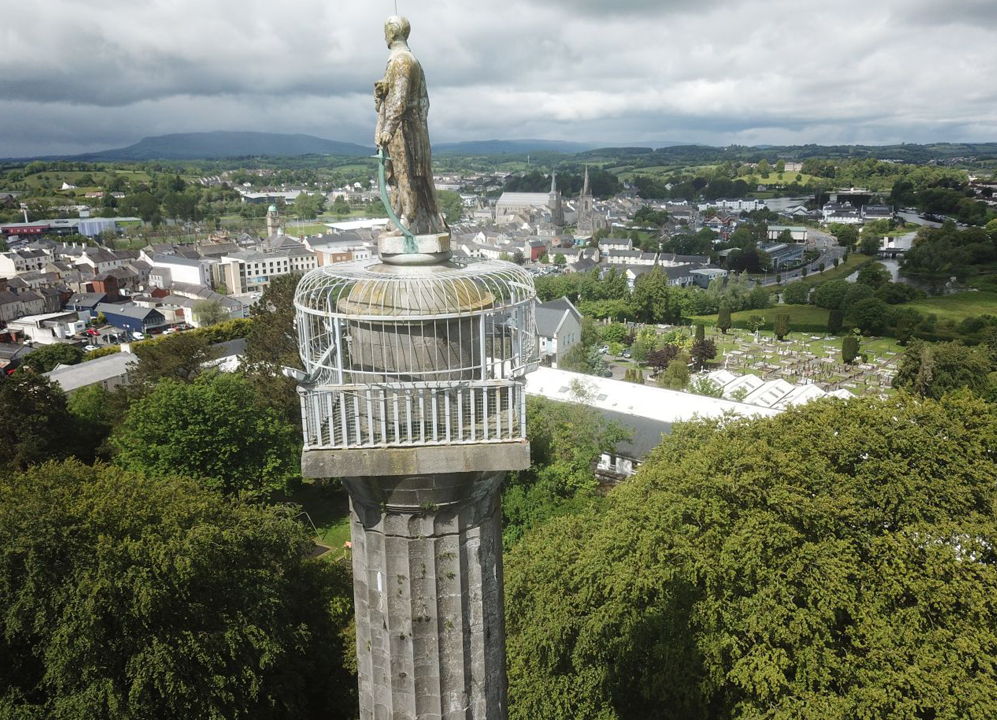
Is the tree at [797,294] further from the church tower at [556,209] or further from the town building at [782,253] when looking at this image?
the church tower at [556,209]

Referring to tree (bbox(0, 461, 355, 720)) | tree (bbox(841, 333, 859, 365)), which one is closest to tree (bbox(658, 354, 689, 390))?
tree (bbox(841, 333, 859, 365))

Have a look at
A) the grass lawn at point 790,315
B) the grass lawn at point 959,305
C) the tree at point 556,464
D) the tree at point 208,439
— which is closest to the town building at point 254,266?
the grass lawn at point 790,315

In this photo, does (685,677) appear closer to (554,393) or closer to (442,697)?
(442,697)

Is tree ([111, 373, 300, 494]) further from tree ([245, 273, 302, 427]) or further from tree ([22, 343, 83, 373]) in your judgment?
tree ([22, 343, 83, 373])

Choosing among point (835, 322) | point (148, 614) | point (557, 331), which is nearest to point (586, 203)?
point (835, 322)

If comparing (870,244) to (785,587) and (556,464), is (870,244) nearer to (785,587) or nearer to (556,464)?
(556,464)

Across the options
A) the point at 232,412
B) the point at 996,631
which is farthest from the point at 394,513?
the point at 232,412
